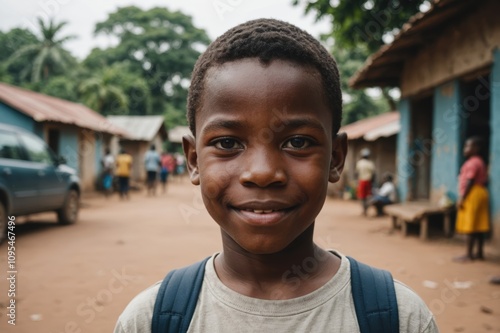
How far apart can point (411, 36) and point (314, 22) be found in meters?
1.73

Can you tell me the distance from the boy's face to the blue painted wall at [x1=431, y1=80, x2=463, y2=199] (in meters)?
6.70

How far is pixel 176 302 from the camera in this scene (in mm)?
1169

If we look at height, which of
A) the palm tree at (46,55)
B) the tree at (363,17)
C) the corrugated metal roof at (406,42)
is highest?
the palm tree at (46,55)

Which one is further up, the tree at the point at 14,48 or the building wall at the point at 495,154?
the tree at the point at 14,48

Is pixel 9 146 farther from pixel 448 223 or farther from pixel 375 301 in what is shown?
pixel 448 223

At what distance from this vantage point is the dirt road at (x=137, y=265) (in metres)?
3.63

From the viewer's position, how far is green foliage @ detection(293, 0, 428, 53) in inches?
283

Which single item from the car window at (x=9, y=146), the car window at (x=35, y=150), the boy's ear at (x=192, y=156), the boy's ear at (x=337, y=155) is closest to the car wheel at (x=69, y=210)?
the car window at (x=35, y=150)

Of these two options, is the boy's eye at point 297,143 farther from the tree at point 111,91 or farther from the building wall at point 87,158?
the tree at point 111,91

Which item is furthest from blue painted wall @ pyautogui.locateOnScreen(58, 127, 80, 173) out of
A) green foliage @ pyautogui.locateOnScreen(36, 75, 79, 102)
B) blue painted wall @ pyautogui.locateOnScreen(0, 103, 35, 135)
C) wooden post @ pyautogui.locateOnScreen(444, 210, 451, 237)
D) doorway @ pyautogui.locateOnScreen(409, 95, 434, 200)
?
wooden post @ pyautogui.locateOnScreen(444, 210, 451, 237)

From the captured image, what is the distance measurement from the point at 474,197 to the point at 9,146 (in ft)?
22.2

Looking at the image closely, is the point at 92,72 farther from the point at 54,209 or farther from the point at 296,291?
the point at 296,291

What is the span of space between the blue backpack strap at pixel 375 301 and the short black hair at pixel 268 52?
0.46 metres

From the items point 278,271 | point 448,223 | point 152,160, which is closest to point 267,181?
point 278,271
